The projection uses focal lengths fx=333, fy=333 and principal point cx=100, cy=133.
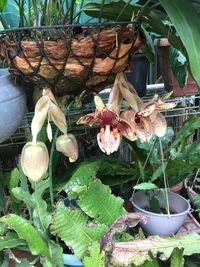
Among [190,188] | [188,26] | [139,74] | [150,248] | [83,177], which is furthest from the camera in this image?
[190,188]

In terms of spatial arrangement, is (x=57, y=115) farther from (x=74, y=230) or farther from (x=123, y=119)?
(x=74, y=230)

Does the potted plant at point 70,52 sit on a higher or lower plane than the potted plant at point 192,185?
higher

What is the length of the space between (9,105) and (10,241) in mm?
339

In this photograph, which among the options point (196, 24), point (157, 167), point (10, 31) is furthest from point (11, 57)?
point (157, 167)

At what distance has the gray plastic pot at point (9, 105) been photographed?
2.14 feet

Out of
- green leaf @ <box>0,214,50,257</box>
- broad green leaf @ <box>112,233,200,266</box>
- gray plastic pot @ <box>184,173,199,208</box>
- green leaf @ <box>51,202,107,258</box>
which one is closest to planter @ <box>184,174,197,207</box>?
gray plastic pot @ <box>184,173,199,208</box>

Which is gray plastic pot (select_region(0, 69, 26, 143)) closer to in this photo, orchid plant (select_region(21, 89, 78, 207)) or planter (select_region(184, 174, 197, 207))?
orchid plant (select_region(21, 89, 78, 207))

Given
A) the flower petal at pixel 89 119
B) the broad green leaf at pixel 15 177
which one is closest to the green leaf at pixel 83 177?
the broad green leaf at pixel 15 177

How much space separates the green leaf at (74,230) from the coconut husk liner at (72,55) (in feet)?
0.97

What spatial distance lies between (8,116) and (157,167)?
0.53m

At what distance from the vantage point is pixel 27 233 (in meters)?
0.73

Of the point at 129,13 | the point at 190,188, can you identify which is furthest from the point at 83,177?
the point at 190,188

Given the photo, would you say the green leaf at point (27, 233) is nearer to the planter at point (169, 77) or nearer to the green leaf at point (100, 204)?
the green leaf at point (100, 204)

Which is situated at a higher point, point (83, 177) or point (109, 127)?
point (109, 127)
